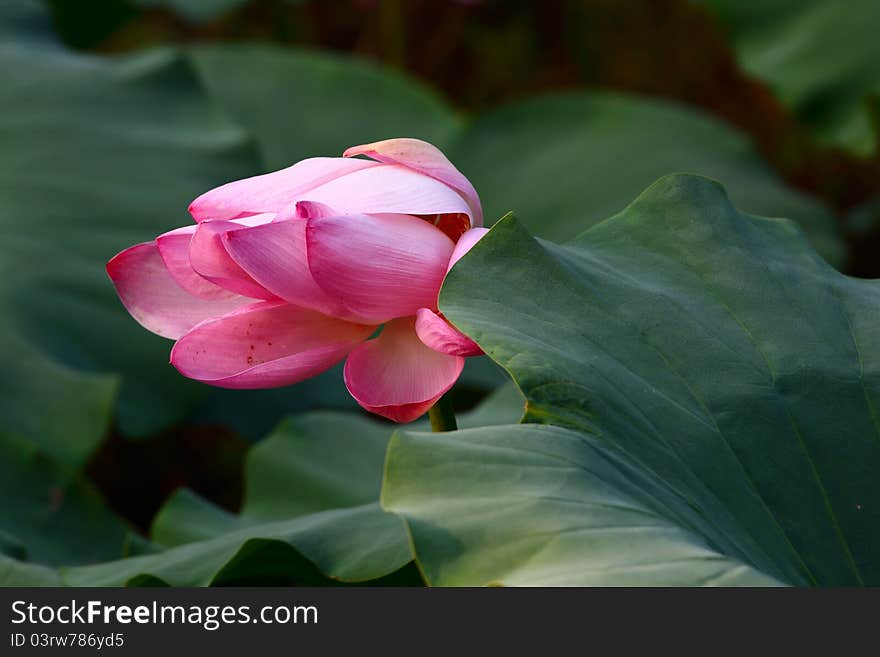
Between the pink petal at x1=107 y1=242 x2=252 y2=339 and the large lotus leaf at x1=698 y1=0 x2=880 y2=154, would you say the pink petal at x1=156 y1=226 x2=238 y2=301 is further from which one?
the large lotus leaf at x1=698 y1=0 x2=880 y2=154

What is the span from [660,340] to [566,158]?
161cm

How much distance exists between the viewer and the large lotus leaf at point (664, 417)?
0.50 metres

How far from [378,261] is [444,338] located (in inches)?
2.1

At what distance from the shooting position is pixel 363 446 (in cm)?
118

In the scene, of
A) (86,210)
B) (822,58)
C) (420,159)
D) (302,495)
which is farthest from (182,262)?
(822,58)

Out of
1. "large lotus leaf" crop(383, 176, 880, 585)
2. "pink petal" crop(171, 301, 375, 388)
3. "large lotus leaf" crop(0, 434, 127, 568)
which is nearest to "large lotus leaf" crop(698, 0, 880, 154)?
"large lotus leaf" crop(383, 176, 880, 585)

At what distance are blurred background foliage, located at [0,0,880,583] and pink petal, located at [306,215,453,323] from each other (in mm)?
184

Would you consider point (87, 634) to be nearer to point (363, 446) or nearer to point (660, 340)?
point (660, 340)

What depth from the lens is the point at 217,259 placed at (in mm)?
622

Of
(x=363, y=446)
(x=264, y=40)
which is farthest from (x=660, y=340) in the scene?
(x=264, y=40)

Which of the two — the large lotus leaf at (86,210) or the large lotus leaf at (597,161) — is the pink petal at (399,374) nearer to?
the large lotus leaf at (86,210)

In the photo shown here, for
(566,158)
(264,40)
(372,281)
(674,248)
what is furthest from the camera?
(264,40)

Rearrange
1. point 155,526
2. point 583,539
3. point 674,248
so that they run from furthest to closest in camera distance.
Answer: point 155,526, point 674,248, point 583,539

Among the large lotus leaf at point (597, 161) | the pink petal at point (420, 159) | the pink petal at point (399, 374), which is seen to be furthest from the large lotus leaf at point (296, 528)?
the large lotus leaf at point (597, 161)
